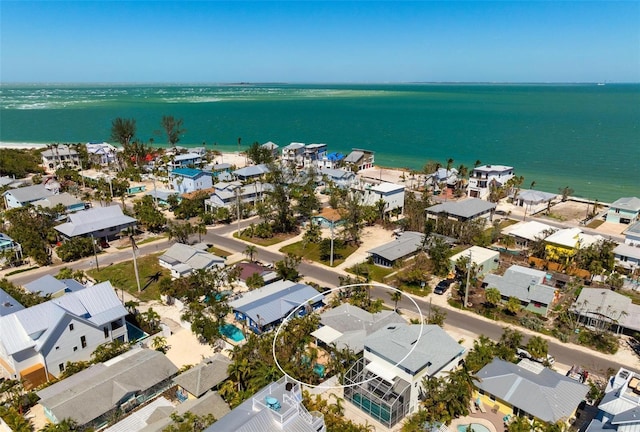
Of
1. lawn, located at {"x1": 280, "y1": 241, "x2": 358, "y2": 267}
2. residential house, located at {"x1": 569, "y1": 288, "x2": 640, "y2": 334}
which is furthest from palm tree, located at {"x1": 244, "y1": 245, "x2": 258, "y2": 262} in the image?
residential house, located at {"x1": 569, "y1": 288, "x2": 640, "y2": 334}

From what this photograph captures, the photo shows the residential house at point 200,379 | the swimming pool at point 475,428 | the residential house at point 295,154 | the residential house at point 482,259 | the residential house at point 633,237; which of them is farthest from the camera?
the residential house at point 295,154

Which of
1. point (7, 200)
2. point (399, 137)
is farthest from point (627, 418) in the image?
point (399, 137)

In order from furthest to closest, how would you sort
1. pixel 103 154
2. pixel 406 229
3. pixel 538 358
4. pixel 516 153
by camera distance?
pixel 516 153 → pixel 103 154 → pixel 406 229 → pixel 538 358

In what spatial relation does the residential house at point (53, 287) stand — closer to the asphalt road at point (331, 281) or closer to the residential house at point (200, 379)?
the asphalt road at point (331, 281)

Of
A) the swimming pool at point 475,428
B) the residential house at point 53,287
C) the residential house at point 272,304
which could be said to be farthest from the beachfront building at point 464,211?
the residential house at point 53,287

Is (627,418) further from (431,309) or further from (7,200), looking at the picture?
(7,200)
